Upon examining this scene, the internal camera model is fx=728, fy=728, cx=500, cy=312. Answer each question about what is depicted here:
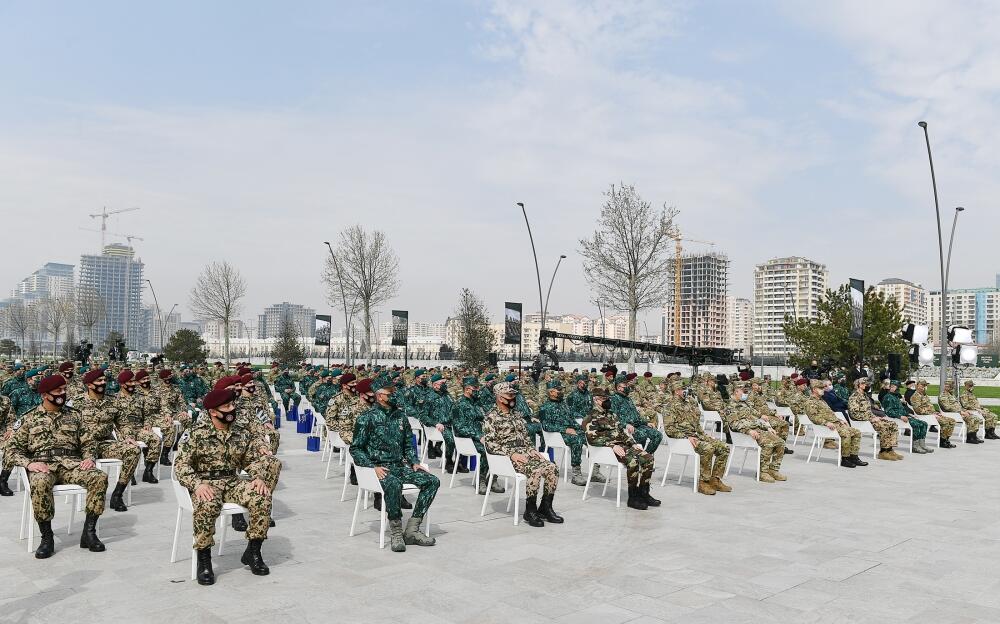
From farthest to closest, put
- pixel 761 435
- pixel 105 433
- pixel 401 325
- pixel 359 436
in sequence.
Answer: pixel 401 325, pixel 761 435, pixel 105 433, pixel 359 436

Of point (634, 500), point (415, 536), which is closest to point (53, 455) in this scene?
point (415, 536)

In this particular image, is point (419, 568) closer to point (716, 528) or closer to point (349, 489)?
point (716, 528)

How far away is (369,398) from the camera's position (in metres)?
8.26

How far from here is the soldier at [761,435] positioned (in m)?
12.2

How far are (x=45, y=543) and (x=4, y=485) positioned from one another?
3.90 meters

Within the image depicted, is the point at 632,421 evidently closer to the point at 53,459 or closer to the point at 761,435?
the point at 761,435

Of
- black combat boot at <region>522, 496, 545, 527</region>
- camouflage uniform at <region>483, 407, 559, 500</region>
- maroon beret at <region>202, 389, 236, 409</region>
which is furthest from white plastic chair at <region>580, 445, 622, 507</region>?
maroon beret at <region>202, 389, 236, 409</region>

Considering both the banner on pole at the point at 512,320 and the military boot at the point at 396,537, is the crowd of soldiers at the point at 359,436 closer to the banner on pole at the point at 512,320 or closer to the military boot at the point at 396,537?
the military boot at the point at 396,537

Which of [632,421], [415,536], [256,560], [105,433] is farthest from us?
[632,421]

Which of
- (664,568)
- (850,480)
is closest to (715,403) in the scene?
(850,480)

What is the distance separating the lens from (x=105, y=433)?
361 inches

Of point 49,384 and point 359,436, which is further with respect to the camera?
point 359,436

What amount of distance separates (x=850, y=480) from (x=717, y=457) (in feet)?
10.1

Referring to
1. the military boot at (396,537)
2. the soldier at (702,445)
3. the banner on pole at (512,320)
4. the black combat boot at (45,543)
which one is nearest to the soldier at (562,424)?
the soldier at (702,445)
